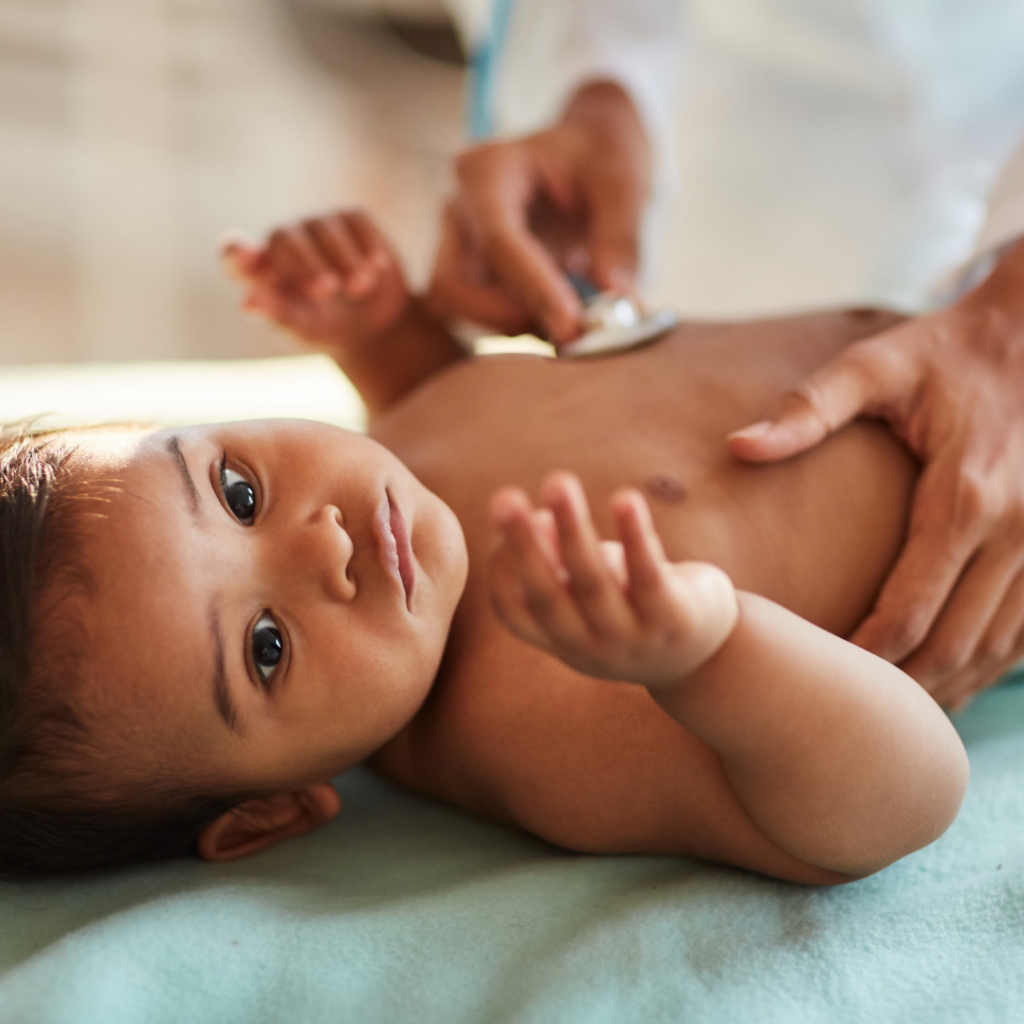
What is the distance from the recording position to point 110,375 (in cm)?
146

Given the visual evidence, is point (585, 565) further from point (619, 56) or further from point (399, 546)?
point (619, 56)

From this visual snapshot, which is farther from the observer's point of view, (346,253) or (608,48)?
(608,48)

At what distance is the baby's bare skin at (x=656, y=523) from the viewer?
2.33ft

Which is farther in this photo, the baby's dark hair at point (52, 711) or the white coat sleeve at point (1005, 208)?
the white coat sleeve at point (1005, 208)

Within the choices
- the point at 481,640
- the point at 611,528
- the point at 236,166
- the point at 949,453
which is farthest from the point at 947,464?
the point at 236,166

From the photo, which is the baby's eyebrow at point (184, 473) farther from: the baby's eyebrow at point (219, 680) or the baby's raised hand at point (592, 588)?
the baby's raised hand at point (592, 588)

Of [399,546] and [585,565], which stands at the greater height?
[585,565]

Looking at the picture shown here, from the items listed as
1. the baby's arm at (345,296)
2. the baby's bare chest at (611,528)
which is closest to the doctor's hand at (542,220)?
the baby's arm at (345,296)

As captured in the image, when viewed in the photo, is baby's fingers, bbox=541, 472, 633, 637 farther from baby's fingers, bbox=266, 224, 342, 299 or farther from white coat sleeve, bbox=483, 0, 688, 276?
white coat sleeve, bbox=483, 0, 688, 276

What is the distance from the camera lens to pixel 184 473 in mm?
721

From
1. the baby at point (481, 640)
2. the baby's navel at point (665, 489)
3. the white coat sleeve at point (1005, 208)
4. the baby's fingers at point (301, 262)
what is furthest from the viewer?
the baby's fingers at point (301, 262)

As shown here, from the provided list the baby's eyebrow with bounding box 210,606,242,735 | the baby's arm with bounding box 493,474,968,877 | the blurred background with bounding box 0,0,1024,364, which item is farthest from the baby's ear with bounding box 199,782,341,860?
the blurred background with bounding box 0,0,1024,364

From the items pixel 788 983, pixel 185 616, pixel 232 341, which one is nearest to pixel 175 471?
pixel 185 616

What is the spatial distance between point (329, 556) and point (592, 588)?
288mm
